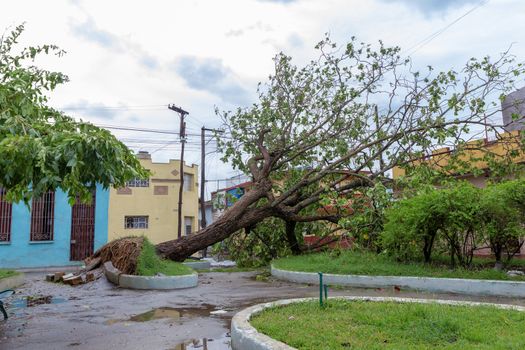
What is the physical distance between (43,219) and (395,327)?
72.7 feet

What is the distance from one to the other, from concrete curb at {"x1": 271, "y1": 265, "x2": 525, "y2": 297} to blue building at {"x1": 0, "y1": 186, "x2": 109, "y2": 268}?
16.4 meters

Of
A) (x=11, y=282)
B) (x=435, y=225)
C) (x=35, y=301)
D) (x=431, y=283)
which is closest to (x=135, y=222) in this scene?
(x=11, y=282)

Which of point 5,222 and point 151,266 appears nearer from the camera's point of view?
point 151,266

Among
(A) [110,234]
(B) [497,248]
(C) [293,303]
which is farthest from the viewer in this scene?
(A) [110,234]

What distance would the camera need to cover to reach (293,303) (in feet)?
22.6

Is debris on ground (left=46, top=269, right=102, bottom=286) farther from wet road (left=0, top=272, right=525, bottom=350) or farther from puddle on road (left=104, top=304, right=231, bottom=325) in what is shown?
puddle on road (left=104, top=304, right=231, bottom=325)

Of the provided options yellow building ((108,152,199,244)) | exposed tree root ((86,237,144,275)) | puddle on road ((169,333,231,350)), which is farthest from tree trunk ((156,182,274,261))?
yellow building ((108,152,199,244))

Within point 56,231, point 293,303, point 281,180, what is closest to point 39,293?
point 293,303

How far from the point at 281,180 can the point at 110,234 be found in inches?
500

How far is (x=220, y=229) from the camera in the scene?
14594mm

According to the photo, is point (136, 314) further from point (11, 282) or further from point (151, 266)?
point (11, 282)

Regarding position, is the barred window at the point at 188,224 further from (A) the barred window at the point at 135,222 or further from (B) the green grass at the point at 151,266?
(B) the green grass at the point at 151,266

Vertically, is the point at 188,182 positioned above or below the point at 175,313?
above

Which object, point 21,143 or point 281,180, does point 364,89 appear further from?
point 21,143
